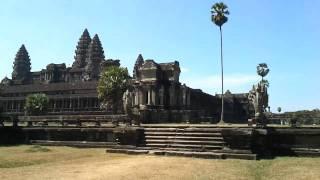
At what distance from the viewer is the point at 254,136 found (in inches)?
798

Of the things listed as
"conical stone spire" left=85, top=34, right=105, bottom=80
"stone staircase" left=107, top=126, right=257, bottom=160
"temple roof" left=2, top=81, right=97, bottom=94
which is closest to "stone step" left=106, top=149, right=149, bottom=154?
"stone staircase" left=107, top=126, right=257, bottom=160

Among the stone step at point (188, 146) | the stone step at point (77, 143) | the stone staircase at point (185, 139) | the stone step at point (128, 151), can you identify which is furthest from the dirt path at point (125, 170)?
the stone step at point (77, 143)

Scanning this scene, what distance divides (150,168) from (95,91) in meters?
87.4

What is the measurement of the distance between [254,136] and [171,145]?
4.56 metres

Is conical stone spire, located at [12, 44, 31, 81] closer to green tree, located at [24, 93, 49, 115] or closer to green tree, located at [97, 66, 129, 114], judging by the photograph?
green tree, located at [24, 93, 49, 115]

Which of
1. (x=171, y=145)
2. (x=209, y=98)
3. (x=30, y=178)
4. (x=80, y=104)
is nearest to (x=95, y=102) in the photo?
(x=80, y=104)

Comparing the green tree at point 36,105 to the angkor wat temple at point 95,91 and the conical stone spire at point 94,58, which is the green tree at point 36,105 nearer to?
the angkor wat temple at point 95,91

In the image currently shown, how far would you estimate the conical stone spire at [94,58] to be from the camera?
122m

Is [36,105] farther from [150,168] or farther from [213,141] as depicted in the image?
[150,168]

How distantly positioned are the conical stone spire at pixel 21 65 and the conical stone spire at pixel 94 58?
28405 mm

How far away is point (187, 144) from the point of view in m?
22.0

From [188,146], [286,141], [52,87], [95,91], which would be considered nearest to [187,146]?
[188,146]

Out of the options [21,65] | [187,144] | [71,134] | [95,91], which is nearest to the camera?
[187,144]

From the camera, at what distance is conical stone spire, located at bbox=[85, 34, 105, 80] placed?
399 ft
